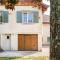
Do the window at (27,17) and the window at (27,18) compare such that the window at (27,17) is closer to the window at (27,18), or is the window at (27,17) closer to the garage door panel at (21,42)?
the window at (27,18)

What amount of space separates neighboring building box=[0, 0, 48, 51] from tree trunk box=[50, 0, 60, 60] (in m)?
28.2

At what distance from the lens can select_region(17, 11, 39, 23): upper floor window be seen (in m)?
31.0

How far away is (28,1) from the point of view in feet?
103

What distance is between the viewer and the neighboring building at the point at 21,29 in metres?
31.1

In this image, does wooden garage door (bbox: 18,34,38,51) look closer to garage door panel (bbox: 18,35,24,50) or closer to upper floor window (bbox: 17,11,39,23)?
garage door panel (bbox: 18,35,24,50)

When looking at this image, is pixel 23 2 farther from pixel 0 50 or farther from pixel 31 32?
pixel 0 50

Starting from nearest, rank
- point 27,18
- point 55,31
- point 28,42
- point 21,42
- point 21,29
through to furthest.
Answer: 1. point 55,31
2. point 28,42
3. point 27,18
4. point 21,42
5. point 21,29

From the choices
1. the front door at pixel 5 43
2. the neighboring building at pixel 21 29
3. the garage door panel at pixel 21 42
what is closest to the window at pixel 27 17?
the neighboring building at pixel 21 29

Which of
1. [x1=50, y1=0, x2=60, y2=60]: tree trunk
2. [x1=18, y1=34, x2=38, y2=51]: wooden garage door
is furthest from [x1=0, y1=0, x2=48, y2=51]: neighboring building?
[x1=50, y1=0, x2=60, y2=60]: tree trunk

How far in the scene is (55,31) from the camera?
8.84ft

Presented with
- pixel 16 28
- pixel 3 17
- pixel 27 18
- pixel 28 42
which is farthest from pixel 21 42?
pixel 3 17

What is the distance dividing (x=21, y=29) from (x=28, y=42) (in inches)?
66.5

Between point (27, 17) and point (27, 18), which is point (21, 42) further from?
point (27, 17)

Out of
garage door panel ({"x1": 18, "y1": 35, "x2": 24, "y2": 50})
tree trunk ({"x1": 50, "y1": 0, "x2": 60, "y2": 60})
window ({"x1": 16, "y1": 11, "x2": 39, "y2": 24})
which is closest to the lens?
tree trunk ({"x1": 50, "y1": 0, "x2": 60, "y2": 60})
